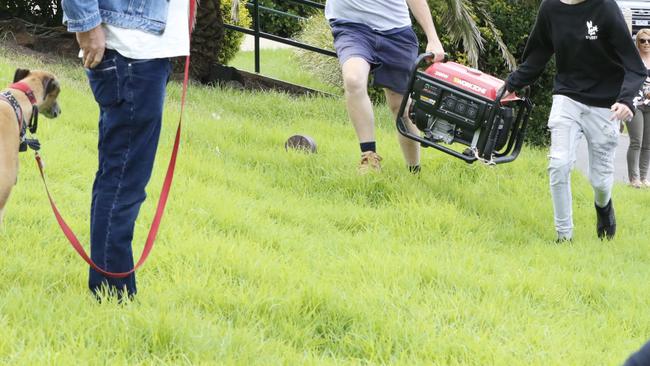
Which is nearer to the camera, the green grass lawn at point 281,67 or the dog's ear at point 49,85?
the dog's ear at point 49,85

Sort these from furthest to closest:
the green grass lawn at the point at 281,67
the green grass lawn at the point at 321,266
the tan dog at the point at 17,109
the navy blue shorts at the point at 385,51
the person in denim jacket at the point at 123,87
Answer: the green grass lawn at the point at 281,67, the navy blue shorts at the point at 385,51, the tan dog at the point at 17,109, the green grass lawn at the point at 321,266, the person in denim jacket at the point at 123,87

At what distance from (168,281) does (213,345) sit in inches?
32.0

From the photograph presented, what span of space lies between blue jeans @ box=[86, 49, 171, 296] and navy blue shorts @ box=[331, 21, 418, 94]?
3.10 meters

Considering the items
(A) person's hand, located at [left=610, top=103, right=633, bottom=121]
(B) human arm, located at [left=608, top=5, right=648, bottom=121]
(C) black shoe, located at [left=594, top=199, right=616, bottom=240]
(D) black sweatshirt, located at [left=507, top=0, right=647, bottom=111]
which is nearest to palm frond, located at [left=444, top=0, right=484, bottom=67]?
(D) black sweatshirt, located at [left=507, top=0, right=647, bottom=111]

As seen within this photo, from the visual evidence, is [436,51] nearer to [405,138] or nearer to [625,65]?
[405,138]

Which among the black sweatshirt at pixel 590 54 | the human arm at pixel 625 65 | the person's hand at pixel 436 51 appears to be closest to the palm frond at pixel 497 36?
the person's hand at pixel 436 51

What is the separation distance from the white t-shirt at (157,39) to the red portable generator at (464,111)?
2.64 meters

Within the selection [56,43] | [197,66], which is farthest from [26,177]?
[56,43]

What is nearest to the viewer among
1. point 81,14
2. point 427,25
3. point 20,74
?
point 81,14

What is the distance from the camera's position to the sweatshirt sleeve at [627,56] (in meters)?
5.72

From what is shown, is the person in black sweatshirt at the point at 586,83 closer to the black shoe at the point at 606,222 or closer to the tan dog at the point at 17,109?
the black shoe at the point at 606,222

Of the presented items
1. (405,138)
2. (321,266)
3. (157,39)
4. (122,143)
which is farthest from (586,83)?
(122,143)

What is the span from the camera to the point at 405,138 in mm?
6840

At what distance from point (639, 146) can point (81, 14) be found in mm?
6709
